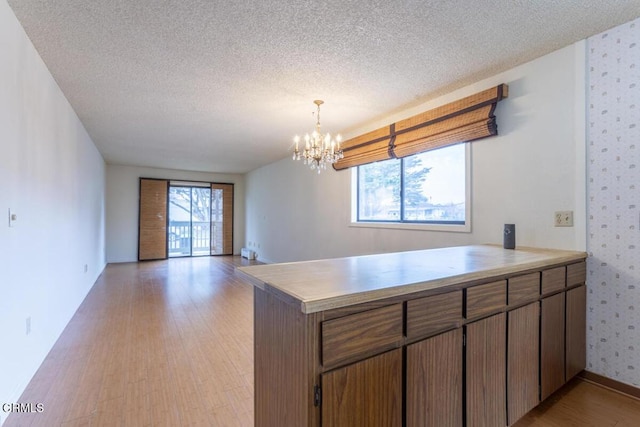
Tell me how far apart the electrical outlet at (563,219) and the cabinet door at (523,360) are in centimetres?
88

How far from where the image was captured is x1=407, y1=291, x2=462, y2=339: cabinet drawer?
4.09 ft

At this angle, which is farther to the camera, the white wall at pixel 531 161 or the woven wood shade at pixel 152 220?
the woven wood shade at pixel 152 220

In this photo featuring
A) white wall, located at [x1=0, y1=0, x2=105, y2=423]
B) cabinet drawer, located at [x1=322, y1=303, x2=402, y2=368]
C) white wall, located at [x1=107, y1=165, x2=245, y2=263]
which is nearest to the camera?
cabinet drawer, located at [x1=322, y1=303, x2=402, y2=368]

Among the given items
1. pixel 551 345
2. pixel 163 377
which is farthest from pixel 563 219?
pixel 163 377

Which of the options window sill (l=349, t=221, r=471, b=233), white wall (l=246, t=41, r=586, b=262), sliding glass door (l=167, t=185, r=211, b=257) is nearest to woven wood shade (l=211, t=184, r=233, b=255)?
sliding glass door (l=167, t=185, r=211, b=257)

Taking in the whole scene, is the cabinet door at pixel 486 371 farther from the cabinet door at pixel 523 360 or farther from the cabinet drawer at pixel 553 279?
the cabinet drawer at pixel 553 279

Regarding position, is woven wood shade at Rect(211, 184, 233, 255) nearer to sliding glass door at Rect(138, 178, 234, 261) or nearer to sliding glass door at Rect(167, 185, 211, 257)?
sliding glass door at Rect(138, 178, 234, 261)

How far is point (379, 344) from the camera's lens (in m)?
1.15

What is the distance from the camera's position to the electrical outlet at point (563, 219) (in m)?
2.29

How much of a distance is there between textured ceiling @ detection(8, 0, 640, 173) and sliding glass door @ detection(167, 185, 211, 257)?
4848 mm

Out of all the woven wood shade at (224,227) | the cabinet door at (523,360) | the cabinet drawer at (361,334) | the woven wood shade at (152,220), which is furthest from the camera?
the woven wood shade at (224,227)

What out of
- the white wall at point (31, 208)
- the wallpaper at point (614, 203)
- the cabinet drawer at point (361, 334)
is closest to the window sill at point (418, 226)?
the wallpaper at point (614, 203)

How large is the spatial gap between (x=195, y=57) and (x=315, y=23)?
107cm

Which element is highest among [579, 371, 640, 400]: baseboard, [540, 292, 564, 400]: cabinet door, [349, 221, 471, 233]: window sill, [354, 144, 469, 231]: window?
[354, 144, 469, 231]: window
